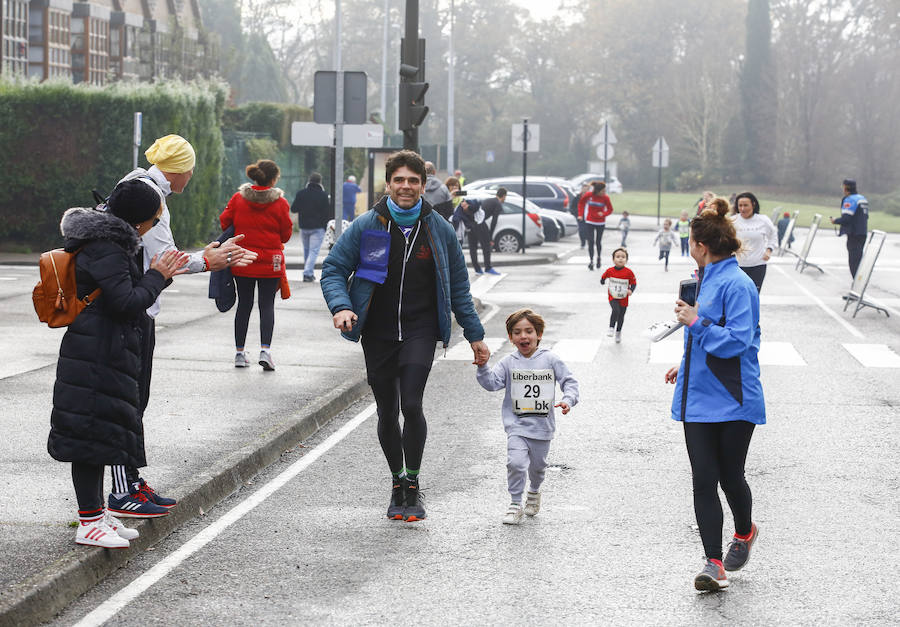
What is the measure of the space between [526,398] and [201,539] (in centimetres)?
173

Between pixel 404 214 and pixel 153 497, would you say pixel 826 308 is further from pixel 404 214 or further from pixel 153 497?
pixel 153 497

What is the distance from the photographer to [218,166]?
30.1 m

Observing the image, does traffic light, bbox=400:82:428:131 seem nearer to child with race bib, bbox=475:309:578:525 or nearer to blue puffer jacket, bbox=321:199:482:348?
blue puffer jacket, bbox=321:199:482:348

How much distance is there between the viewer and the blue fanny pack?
6.72 metres

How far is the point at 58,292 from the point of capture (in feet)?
18.2

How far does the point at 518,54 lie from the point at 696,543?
287 ft

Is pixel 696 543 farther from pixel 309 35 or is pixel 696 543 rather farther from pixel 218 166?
pixel 309 35

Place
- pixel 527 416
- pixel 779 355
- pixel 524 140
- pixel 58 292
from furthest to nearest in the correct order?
pixel 524 140 → pixel 779 355 → pixel 527 416 → pixel 58 292

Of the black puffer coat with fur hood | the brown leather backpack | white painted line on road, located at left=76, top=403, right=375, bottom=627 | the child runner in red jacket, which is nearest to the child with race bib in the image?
white painted line on road, located at left=76, top=403, right=375, bottom=627

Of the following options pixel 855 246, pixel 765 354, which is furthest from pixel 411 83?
pixel 855 246

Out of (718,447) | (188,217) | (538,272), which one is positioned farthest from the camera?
(188,217)

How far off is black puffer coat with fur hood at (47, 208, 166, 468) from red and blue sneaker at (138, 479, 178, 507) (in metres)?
0.97

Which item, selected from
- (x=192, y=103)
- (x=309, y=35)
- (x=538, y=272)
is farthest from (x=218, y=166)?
(x=309, y=35)

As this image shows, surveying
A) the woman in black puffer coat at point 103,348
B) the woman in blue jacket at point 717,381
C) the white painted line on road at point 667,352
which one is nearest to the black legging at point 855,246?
the white painted line on road at point 667,352
